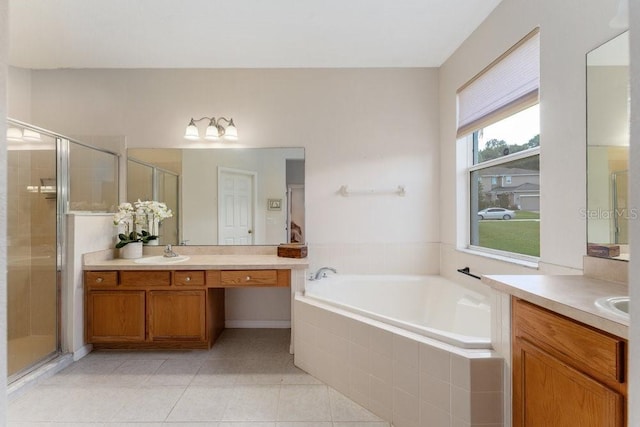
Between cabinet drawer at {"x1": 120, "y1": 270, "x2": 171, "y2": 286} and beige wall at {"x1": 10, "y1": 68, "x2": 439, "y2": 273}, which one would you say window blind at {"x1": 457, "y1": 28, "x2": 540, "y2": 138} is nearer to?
beige wall at {"x1": 10, "y1": 68, "x2": 439, "y2": 273}

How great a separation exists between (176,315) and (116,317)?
1.52 ft

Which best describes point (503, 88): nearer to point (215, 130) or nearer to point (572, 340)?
point (572, 340)

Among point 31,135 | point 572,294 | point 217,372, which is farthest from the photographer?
point 31,135

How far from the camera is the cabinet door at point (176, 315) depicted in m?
2.31

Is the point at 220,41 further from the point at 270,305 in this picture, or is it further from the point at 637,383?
the point at 637,383

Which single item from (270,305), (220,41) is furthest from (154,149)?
(270,305)

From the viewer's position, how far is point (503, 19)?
6.49 feet

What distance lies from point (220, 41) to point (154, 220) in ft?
5.50

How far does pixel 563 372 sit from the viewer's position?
94 centimetres

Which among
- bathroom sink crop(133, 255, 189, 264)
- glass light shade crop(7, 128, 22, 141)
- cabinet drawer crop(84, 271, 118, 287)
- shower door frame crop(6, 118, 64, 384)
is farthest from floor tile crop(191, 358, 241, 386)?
glass light shade crop(7, 128, 22, 141)

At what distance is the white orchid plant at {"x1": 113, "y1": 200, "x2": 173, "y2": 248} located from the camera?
259cm

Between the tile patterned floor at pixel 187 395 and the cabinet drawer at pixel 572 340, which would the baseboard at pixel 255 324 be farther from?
the cabinet drawer at pixel 572 340

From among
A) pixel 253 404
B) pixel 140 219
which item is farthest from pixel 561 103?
pixel 140 219

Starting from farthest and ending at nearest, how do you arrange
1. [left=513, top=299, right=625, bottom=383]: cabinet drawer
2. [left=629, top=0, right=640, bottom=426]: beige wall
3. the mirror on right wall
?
the mirror on right wall, [left=513, top=299, right=625, bottom=383]: cabinet drawer, [left=629, top=0, right=640, bottom=426]: beige wall
